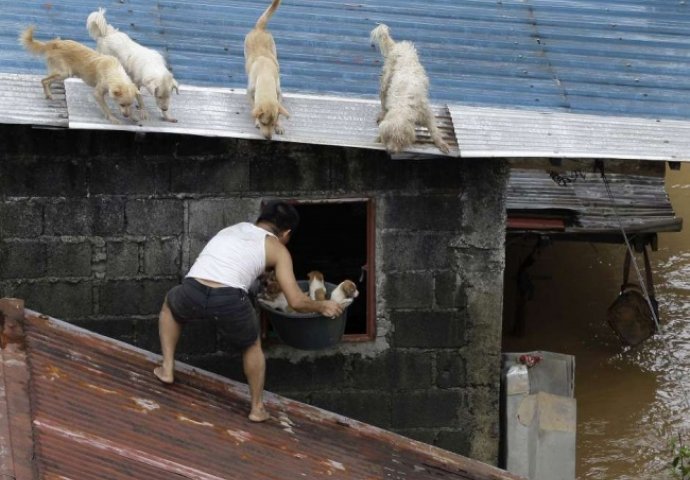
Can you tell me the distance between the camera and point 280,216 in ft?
20.3

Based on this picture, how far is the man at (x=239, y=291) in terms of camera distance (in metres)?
6.04

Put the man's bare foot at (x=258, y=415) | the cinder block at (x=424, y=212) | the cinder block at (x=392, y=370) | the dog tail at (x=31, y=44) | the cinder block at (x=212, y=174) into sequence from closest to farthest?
the man's bare foot at (x=258, y=415) < the dog tail at (x=31, y=44) < the cinder block at (x=212, y=174) < the cinder block at (x=424, y=212) < the cinder block at (x=392, y=370)

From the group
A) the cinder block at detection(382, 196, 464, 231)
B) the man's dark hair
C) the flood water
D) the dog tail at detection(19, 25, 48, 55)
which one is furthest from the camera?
the flood water

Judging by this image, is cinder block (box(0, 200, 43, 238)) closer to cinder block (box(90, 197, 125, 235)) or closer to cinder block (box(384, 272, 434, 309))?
cinder block (box(90, 197, 125, 235))

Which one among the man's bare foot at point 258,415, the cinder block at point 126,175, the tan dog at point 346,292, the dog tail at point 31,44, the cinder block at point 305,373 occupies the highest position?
the dog tail at point 31,44

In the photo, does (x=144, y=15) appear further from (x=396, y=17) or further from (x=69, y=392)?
(x=69, y=392)

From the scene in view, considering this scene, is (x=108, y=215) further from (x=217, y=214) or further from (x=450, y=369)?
(x=450, y=369)

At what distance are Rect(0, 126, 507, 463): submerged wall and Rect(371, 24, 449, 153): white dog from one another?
474mm

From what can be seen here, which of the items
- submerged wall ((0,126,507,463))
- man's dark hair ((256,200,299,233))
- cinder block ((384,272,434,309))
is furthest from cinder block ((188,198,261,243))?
cinder block ((384,272,434,309))

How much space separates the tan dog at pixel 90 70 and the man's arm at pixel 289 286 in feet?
3.35

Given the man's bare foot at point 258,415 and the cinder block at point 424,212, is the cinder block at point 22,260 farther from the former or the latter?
the cinder block at point 424,212

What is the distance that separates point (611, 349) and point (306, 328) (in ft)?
20.2

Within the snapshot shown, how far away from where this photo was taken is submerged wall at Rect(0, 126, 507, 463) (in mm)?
6707

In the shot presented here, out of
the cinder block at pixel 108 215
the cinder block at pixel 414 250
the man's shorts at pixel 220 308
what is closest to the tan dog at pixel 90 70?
the cinder block at pixel 108 215
